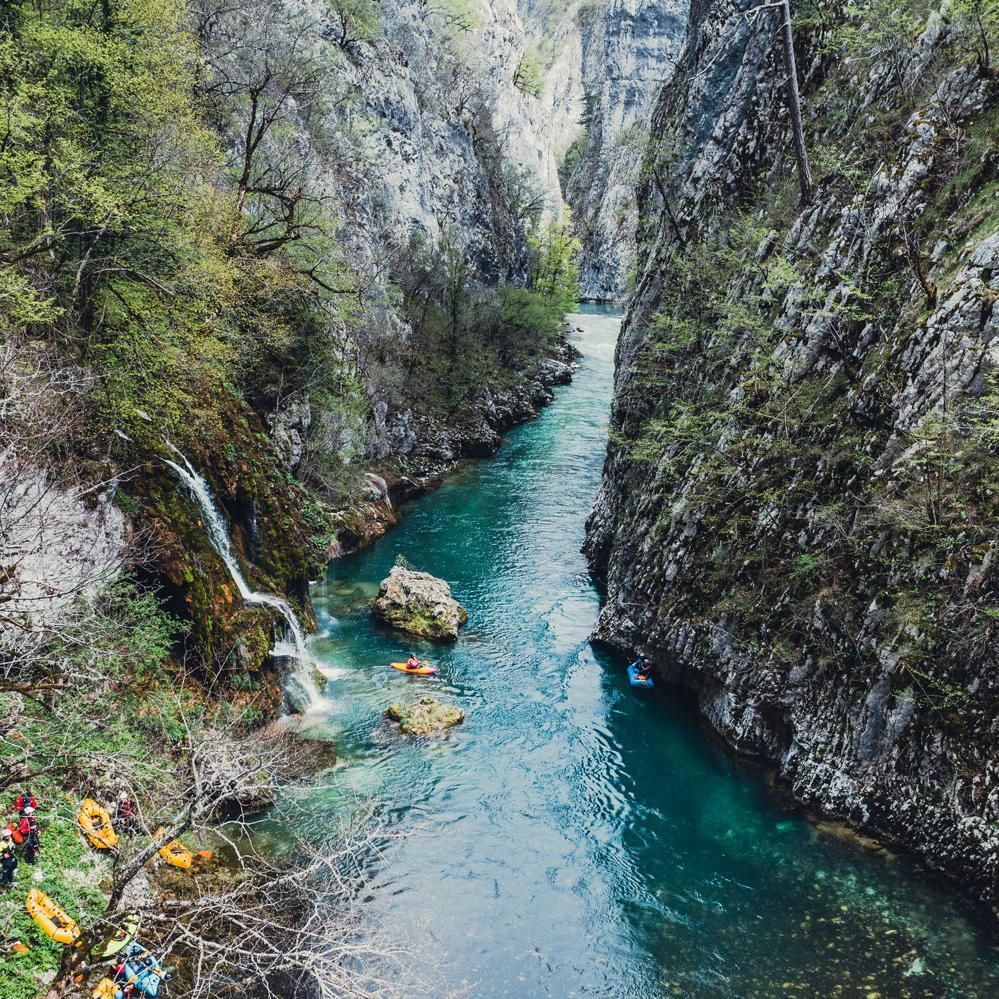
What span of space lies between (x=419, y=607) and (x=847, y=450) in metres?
16.0

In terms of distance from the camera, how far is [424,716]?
20.8m

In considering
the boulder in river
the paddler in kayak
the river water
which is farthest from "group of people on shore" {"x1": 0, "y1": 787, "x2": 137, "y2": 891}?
the paddler in kayak

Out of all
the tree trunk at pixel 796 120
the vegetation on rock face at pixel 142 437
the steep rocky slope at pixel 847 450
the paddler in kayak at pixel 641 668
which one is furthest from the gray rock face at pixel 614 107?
the paddler in kayak at pixel 641 668

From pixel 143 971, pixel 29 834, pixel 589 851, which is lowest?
pixel 589 851

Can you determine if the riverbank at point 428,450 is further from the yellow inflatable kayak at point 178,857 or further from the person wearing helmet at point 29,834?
the person wearing helmet at point 29,834

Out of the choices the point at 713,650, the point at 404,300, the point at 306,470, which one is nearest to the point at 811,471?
the point at 713,650

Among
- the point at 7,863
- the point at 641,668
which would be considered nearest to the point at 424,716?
the point at 641,668

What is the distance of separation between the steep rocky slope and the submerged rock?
7.15 m

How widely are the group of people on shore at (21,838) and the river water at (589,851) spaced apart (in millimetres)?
6357

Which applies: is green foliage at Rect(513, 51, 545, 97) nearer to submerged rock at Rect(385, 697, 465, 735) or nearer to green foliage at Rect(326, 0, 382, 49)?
green foliage at Rect(326, 0, 382, 49)

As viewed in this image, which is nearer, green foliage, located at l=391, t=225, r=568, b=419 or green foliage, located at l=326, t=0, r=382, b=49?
green foliage, located at l=326, t=0, r=382, b=49

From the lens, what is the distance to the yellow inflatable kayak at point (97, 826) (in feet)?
42.0

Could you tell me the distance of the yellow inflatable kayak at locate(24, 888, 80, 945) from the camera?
11141 mm

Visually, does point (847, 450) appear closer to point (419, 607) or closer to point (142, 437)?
point (419, 607)
